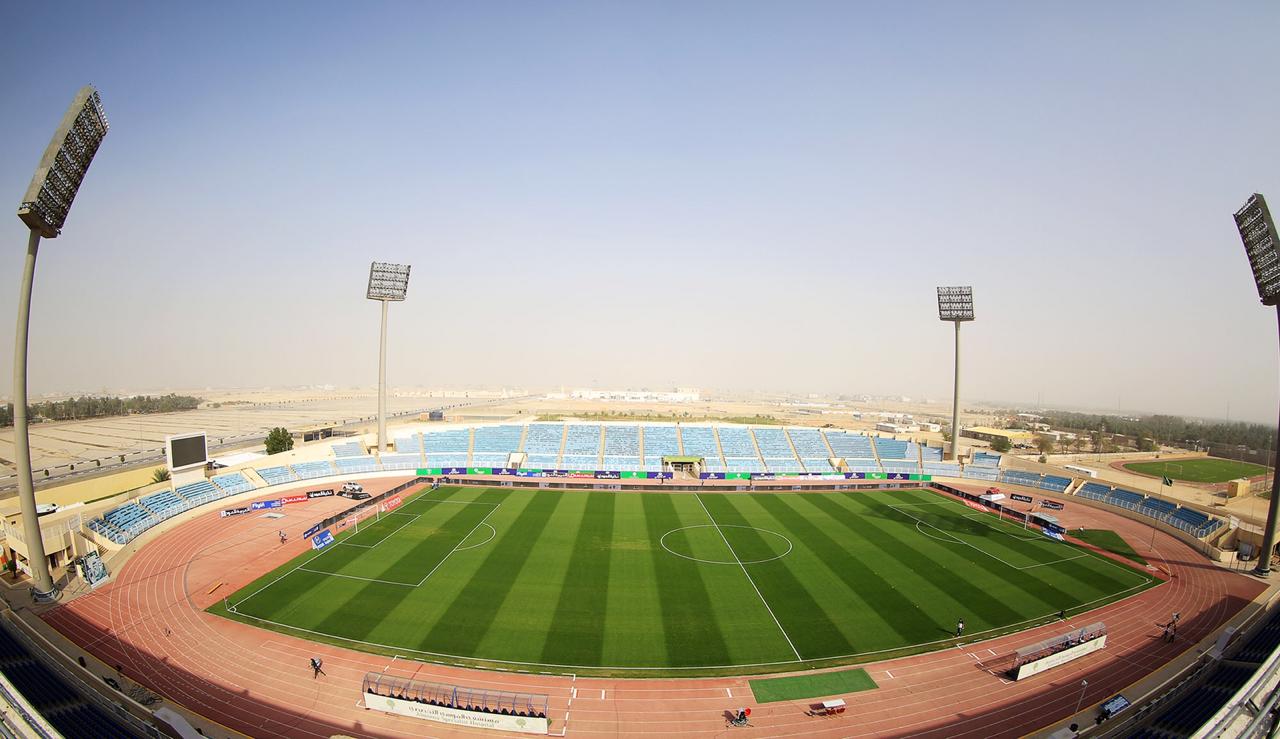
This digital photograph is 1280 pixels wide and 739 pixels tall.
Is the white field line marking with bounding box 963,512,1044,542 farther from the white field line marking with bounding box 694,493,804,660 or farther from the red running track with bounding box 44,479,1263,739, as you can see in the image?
the white field line marking with bounding box 694,493,804,660

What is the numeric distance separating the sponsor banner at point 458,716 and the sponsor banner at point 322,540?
15447mm

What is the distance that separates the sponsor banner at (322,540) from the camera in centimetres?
2711

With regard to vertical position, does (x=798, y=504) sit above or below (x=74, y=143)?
below

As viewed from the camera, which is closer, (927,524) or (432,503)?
(927,524)

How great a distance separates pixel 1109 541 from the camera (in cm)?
3131

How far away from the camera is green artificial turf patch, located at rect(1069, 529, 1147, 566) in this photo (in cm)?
2889

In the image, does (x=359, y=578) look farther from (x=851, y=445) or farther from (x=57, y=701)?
(x=851, y=445)

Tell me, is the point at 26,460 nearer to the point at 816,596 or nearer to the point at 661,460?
the point at 816,596

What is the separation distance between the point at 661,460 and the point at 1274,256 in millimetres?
42382

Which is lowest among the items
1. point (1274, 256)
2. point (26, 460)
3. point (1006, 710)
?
point (1006, 710)

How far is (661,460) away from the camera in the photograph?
50250 mm

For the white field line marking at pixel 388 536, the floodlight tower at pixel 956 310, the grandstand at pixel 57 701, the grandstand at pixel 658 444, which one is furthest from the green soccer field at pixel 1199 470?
the grandstand at pixel 57 701

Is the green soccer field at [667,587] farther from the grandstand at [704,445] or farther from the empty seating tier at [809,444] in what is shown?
the empty seating tier at [809,444]

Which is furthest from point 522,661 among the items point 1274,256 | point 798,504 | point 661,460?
point 1274,256
